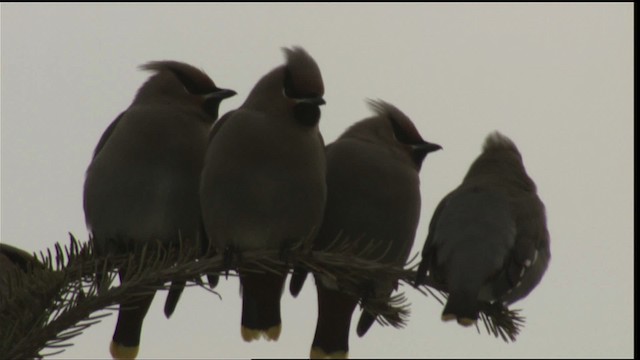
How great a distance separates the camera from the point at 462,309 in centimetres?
340

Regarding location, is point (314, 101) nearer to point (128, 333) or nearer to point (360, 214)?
point (360, 214)

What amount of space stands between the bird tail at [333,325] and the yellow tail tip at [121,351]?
698 millimetres

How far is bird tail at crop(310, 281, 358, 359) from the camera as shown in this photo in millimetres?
4059

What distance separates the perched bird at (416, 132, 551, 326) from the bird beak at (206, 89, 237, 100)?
932 millimetres

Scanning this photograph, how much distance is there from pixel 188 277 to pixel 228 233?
2.71ft

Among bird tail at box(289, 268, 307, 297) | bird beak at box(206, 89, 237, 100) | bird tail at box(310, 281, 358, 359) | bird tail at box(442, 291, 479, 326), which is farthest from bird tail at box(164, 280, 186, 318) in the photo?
bird tail at box(442, 291, 479, 326)

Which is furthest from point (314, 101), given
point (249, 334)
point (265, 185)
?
point (249, 334)

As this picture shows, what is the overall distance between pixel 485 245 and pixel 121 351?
4.51 feet

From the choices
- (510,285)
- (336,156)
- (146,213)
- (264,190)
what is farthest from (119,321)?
(510,285)

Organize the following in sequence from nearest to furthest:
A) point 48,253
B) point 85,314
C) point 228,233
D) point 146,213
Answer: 1. point 85,314
2. point 48,253
3. point 228,233
4. point 146,213

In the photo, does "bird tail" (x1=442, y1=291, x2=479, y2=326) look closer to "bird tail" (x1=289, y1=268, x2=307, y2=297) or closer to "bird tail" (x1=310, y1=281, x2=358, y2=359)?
"bird tail" (x1=310, y1=281, x2=358, y2=359)

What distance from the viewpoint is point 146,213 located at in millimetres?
3928

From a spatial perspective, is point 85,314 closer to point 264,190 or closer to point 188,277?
point 188,277

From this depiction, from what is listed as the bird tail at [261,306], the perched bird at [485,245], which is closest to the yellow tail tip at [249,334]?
the bird tail at [261,306]
